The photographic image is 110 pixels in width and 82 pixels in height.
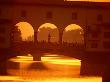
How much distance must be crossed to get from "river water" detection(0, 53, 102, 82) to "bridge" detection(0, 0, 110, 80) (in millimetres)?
1869

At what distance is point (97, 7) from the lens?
39.8m

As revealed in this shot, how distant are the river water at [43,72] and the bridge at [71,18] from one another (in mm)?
1869

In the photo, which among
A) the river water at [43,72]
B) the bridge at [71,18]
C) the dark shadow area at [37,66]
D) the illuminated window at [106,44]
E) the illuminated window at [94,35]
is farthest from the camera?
the dark shadow area at [37,66]

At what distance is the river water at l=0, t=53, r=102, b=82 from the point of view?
36.8 meters

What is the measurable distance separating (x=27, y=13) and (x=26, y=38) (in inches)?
160

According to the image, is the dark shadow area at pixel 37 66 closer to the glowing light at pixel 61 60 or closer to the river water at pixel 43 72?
the river water at pixel 43 72

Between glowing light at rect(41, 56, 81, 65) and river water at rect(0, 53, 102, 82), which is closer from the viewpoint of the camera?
river water at rect(0, 53, 102, 82)

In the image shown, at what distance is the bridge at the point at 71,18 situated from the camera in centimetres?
3881

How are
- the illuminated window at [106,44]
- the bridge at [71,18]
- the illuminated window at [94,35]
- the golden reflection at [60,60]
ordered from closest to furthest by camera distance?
1. the bridge at [71,18]
2. the illuminated window at [94,35]
3. the illuminated window at [106,44]
4. the golden reflection at [60,60]

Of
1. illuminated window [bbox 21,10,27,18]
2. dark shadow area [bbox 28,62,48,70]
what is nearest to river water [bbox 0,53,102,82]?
dark shadow area [bbox 28,62,48,70]

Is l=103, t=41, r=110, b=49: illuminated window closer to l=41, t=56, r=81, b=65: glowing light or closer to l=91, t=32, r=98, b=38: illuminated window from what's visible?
l=91, t=32, r=98, b=38: illuminated window

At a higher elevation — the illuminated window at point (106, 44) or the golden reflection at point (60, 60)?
the illuminated window at point (106, 44)

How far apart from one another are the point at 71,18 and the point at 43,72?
5761mm

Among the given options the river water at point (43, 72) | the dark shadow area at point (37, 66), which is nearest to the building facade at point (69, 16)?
the river water at point (43, 72)
